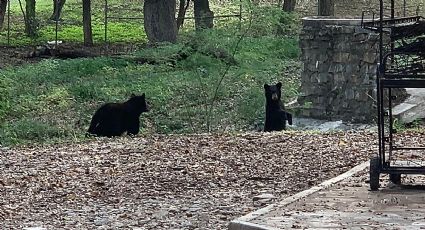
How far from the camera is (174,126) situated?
688 inches

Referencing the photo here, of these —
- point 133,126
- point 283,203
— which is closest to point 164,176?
point 283,203

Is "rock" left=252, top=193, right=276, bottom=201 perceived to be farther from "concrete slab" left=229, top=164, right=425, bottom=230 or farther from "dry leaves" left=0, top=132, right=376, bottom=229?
"concrete slab" left=229, top=164, right=425, bottom=230

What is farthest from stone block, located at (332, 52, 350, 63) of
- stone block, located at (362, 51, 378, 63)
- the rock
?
the rock

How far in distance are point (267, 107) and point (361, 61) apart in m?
3.52

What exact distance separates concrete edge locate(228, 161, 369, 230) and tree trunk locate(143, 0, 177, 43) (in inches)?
836

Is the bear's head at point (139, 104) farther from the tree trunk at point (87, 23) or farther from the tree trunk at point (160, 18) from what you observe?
the tree trunk at point (87, 23)

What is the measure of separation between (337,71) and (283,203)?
12302 mm

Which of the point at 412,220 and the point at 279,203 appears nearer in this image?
the point at 412,220

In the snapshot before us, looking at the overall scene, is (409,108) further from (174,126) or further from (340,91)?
(174,126)

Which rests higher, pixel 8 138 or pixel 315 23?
pixel 315 23

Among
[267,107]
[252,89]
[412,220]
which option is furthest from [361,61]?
[412,220]

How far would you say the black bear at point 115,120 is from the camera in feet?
50.7

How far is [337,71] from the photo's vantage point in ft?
64.0

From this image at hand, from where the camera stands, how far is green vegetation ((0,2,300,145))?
17.2 meters
